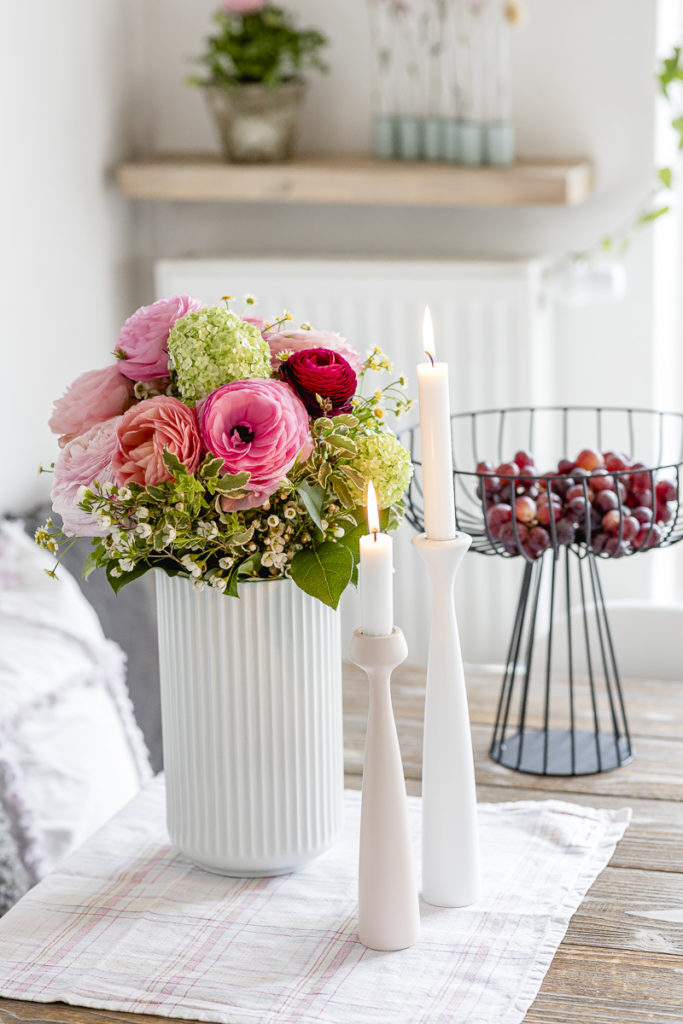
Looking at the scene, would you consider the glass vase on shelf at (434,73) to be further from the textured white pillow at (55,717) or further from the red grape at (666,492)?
the red grape at (666,492)

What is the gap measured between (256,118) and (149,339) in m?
1.31

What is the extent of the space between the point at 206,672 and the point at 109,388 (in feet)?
0.72

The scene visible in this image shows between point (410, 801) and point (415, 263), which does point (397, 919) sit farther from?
point (415, 263)

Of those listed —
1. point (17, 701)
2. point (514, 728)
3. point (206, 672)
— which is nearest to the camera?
point (206, 672)

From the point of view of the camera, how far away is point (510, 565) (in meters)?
2.19

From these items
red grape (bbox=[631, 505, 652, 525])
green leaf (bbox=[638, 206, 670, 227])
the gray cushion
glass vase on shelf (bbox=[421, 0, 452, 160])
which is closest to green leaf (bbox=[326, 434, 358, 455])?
red grape (bbox=[631, 505, 652, 525])

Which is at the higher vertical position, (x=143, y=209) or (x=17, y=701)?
(x=143, y=209)

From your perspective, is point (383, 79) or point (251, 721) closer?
point (251, 721)

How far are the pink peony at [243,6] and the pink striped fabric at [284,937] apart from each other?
1.48m

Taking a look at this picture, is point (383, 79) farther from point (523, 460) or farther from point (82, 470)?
point (82, 470)

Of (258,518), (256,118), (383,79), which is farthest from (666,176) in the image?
(258,518)

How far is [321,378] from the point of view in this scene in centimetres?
88

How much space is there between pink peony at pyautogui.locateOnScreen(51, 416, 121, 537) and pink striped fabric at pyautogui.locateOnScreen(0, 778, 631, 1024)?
0.28 meters

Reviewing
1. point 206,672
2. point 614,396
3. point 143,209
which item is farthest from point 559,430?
point 206,672
